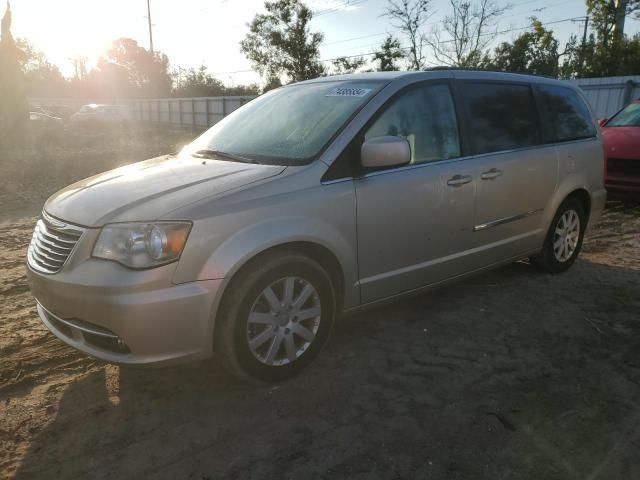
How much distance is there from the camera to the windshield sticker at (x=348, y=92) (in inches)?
132

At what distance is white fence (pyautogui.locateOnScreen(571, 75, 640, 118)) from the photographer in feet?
47.2

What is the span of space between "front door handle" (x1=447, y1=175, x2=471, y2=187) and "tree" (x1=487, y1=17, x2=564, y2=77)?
2826cm

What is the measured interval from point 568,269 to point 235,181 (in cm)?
361

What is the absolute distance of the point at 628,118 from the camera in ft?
27.6

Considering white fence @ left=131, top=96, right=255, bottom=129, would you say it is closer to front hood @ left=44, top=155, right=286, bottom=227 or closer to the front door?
the front door

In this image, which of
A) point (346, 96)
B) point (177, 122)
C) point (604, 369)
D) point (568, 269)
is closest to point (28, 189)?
point (346, 96)

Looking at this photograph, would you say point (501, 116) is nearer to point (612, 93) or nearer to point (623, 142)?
point (623, 142)

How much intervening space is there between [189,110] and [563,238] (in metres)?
31.2

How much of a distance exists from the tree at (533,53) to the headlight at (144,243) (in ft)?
98.2

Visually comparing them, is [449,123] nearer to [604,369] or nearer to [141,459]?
[604,369]

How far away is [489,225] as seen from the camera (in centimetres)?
388

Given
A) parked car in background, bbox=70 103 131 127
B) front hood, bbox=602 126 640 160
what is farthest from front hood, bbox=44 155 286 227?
parked car in background, bbox=70 103 131 127

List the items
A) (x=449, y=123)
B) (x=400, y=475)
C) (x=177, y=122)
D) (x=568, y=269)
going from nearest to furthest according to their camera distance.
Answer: (x=400, y=475)
(x=449, y=123)
(x=568, y=269)
(x=177, y=122)

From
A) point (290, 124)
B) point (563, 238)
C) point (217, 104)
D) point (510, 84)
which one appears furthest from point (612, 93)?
point (217, 104)
